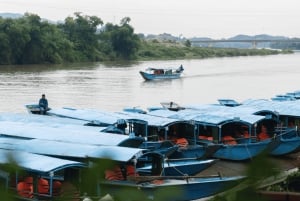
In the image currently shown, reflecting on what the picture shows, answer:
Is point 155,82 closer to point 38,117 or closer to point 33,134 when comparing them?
point 38,117

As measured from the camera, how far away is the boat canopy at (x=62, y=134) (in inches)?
407

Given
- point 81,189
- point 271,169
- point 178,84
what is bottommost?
point 178,84

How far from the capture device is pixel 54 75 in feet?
Result: 132

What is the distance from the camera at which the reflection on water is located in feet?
89.2

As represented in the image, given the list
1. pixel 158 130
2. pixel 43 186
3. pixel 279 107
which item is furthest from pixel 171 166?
pixel 279 107

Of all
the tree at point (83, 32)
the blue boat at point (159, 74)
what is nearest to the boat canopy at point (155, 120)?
the blue boat at point (159, 74)

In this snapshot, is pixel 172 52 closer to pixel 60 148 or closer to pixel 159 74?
pixel 159 74

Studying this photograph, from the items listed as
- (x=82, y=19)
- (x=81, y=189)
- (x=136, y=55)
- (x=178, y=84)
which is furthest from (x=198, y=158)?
(x=136, y=55)

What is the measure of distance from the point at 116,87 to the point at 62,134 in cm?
2259

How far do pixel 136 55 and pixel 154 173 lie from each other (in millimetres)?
55288

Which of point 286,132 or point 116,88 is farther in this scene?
point 116,88

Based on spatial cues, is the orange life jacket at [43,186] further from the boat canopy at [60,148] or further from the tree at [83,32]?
the tree at [83,32]

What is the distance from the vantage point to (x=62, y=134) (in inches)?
435

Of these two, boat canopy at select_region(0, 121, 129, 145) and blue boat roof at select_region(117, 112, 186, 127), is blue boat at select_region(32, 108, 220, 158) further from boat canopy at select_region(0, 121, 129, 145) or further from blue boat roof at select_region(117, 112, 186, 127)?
boat canopy at select_region(0, 121, 129, 145)
